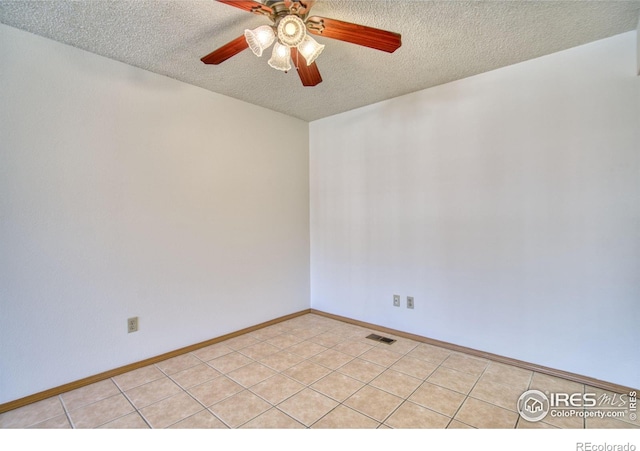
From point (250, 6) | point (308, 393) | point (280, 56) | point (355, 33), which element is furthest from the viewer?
point (308, 393)

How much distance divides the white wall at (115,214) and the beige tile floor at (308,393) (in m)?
0.31

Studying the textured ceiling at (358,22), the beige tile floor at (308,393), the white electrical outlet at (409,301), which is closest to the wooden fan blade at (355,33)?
the textured ceiling at (358,22)

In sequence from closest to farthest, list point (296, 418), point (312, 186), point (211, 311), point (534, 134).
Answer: point (296, 418)
point (534, 134)
point (211, 311)
point (312, 186)

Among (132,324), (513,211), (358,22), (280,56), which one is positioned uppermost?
(358,22)

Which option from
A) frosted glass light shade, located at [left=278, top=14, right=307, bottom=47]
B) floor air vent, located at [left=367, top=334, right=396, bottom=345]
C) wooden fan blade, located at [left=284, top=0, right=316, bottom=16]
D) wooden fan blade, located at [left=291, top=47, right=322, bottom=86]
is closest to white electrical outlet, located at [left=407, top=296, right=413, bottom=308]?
floor air vent, located at [left=367, top=334, right=396, bottom=345]

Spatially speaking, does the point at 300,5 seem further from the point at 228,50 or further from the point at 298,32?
the point at 228,50

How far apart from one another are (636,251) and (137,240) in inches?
142

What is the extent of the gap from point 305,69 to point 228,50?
0.46 meters

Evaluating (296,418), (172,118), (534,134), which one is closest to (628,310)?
(534,134)

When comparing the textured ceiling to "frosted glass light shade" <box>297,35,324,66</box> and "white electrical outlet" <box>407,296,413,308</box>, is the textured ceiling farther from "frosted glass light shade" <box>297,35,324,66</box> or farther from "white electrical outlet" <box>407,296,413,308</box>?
"white electrical outlet" <box>407,296,413,308</box>

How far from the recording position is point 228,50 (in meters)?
1.77

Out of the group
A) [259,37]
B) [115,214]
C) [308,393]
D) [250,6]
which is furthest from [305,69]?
[308,393]

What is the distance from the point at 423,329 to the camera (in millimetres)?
2936
